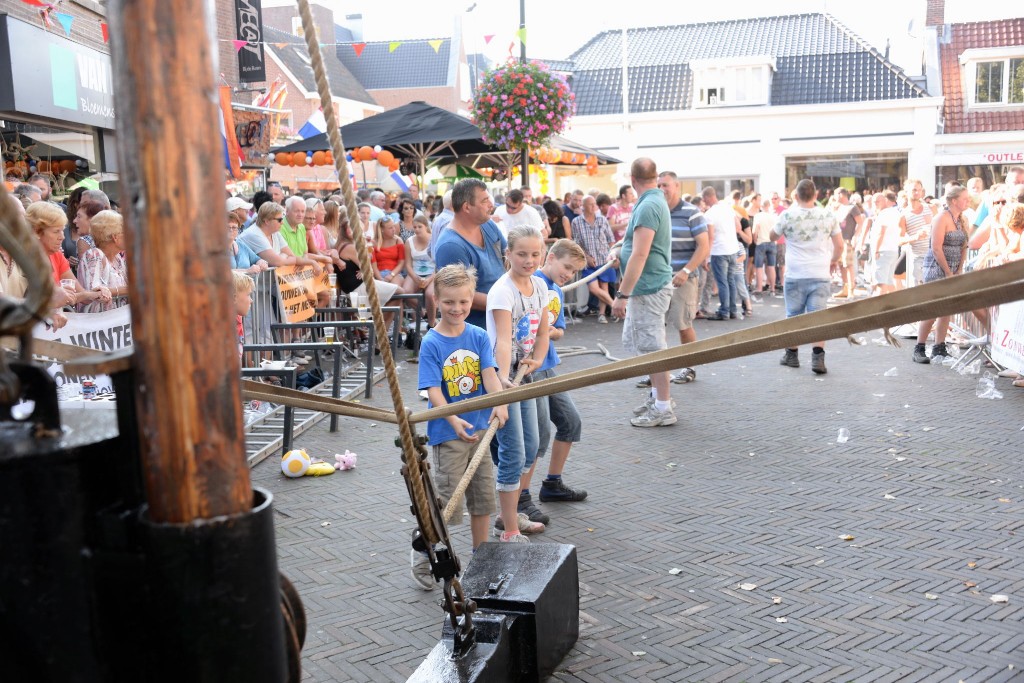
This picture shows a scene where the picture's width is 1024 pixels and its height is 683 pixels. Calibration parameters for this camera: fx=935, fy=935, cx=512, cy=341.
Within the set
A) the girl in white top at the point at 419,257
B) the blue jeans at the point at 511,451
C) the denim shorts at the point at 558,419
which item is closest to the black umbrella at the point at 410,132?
the girl in white top at the point at 419,257

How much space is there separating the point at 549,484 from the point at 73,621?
14.2 ft

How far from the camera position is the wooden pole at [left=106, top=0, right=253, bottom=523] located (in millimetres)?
1378

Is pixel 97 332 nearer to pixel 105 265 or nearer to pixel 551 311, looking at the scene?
pixel 105 265

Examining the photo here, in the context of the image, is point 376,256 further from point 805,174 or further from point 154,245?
point 805,174

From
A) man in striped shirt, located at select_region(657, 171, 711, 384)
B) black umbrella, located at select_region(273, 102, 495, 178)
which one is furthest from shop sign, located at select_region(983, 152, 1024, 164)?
man in striped shirt, located at select_region(657, 171, 711, 384)

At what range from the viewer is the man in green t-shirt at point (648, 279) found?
7250 millimetres

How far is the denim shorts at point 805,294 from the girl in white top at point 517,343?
5.14 meters

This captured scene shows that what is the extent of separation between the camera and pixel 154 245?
1.40 m

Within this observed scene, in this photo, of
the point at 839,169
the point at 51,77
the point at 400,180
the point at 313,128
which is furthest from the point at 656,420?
the point at 839,169

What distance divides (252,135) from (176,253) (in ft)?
63.1

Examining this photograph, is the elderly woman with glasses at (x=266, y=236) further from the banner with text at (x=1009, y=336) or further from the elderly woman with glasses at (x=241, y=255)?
the banner with text at (x=1009, y=336)

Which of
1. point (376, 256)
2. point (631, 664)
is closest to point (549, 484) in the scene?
point (631, 664)

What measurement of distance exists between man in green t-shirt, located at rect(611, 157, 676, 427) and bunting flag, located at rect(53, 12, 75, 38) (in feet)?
Result: 27.6

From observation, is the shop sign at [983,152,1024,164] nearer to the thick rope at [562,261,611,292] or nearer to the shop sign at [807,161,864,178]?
the shop sign at [807,161,864,178]
